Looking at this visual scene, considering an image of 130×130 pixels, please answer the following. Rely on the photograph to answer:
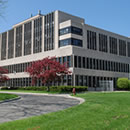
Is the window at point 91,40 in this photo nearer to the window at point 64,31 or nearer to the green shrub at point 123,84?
the window at point 64,31

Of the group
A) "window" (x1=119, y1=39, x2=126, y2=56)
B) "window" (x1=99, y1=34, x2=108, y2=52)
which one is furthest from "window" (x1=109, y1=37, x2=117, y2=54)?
"window" (x1=119, y1=39, x2=126, y2=56)

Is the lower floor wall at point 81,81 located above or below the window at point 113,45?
below

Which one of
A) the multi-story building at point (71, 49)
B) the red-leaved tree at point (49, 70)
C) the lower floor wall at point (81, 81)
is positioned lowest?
the lower floor wall at point (81, 81)

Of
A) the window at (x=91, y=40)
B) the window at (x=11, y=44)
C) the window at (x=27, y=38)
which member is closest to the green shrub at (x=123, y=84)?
the window at (x=91, y=40)

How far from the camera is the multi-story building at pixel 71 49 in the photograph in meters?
44.3

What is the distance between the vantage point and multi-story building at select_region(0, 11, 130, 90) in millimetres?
44322

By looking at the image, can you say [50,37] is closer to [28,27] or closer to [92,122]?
[28,27]

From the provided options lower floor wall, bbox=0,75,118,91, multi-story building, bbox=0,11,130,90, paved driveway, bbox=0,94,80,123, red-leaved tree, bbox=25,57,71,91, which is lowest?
paved driveway, bbox=0,94,80,123

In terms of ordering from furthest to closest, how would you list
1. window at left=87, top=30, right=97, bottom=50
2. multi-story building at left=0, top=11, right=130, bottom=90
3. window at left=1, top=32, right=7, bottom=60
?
window at left=1, top=32, right=7, bottom=60
window at left=87, top=30, right=97, bottom=50
multi-story building at left=0, top=11, right=130, bottom=90

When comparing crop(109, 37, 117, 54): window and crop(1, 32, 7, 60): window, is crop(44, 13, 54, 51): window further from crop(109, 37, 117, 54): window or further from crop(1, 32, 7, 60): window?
crop(1, 32, 7, 60): window

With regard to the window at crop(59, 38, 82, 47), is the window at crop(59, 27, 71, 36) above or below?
above

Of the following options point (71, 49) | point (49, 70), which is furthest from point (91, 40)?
point (49, 70)

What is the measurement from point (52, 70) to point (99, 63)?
55.6 feet

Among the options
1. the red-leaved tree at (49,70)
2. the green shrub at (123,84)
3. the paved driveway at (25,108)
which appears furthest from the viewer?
the green shrub at (123,84)
